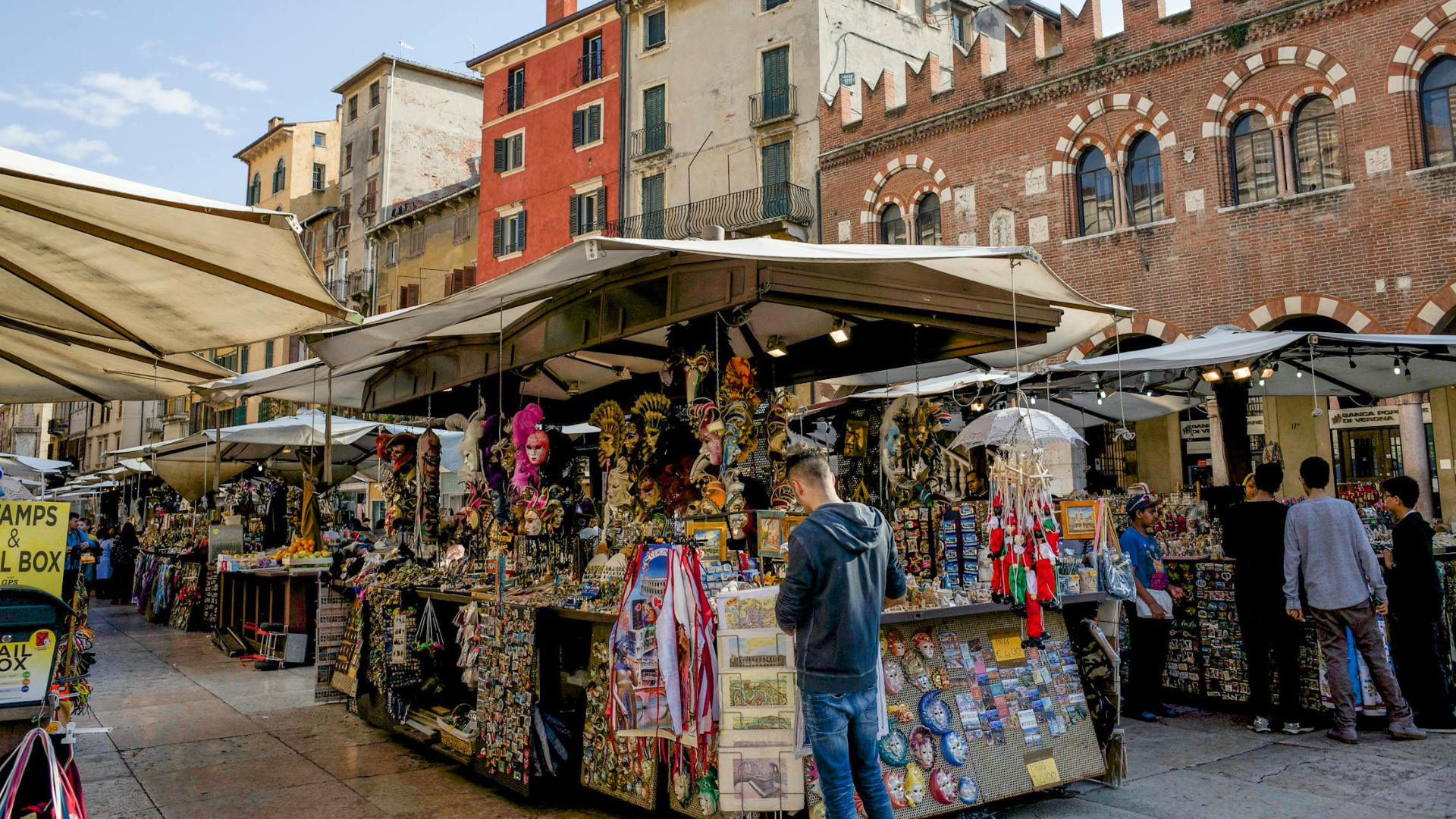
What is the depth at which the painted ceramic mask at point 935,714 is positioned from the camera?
4664 millimetres

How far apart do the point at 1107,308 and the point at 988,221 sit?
44.7 feet

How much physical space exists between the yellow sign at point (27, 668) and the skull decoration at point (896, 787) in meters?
3.49

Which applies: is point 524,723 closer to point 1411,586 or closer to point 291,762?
point 291,762

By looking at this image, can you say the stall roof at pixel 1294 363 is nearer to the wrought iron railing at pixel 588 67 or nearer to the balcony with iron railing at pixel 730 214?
the balcony with iron railing at pixel 730 214

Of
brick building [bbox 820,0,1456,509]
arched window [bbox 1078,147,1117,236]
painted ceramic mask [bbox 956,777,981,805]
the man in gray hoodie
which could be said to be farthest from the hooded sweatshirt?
arched window [bbox 1078,147,1117,236]

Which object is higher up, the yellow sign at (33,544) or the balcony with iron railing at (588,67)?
the balcony with iron railing at (588,67)

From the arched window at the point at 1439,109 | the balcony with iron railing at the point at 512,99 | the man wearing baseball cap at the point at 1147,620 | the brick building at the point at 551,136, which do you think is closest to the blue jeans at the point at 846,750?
the man wearing baseball cap at the point at 1147,620

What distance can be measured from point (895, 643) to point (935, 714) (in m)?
0.39

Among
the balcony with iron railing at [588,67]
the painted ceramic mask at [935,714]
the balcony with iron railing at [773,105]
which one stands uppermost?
the balcony with iron railing at [588,67]

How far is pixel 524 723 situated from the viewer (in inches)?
209

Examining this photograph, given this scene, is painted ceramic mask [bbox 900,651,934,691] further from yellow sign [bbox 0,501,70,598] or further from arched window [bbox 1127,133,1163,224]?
arched window [bbox 1127,133,1163,224]

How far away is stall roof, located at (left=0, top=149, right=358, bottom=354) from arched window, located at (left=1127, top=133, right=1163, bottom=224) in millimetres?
15270

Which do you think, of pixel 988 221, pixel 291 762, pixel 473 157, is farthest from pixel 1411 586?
pixel 473 157

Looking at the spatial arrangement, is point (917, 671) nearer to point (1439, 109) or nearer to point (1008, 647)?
point (1008, 647)
